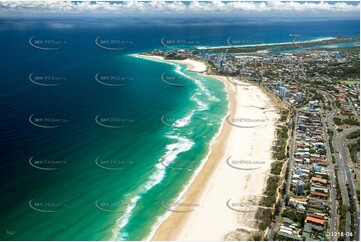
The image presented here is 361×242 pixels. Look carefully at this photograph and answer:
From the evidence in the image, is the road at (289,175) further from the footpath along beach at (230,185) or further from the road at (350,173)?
the road at (350,173)

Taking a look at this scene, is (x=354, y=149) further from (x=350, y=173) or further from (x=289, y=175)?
(x=289, y=175)

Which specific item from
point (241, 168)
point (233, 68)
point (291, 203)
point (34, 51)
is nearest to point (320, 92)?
point (233, 68)

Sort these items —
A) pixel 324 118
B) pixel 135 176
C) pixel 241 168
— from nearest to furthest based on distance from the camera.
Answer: pixel 135 176
pixel 241 168
pixel 324 118

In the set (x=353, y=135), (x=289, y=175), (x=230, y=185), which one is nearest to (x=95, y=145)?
(x=230, y=185)

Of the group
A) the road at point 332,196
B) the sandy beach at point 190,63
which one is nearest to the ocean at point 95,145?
the sandy beach at point 190,63

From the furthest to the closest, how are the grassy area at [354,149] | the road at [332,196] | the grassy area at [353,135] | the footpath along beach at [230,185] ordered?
the grassy area at [353,135] → the grassy area at [354,149] → the footpath along beach at [230,185] → the road at [332,196]

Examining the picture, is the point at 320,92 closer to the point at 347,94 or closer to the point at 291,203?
the point at 347,94

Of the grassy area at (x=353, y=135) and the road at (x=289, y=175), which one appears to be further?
the grassy area at (x=353, y=135)
